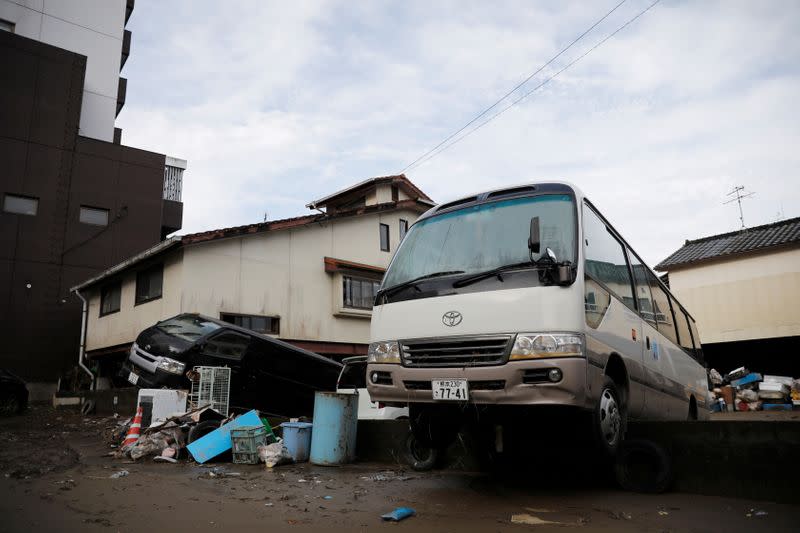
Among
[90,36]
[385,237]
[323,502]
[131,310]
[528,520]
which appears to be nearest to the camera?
[528,520]

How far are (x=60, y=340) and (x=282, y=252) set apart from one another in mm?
11407

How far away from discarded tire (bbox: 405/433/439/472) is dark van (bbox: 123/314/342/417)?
4.68m

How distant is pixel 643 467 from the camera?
536 cm

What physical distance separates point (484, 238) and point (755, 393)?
61.7 feet

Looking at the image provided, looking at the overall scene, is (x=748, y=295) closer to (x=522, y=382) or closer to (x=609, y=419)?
(x=609, y=419)

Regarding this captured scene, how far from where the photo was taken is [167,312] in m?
15.0

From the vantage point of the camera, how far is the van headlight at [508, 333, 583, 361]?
14.0ft

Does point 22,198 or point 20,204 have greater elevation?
point 22,198

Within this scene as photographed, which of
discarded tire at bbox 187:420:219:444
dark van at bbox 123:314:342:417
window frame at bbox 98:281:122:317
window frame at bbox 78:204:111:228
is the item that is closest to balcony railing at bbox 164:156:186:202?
window frame at bbox 78:204:111:228

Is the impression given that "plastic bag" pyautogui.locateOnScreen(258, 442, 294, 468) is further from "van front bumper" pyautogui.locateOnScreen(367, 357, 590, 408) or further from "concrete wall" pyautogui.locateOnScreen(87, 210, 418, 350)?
"concrete wall" pyautogui.locateOnScreen(87, 210, 418, 350)

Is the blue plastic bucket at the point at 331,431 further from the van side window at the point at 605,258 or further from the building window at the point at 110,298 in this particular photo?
the building window at the point at 110,298

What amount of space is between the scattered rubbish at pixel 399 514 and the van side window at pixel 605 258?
8.05 ft

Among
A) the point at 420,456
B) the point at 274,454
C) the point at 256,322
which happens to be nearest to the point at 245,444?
the point at 274,454

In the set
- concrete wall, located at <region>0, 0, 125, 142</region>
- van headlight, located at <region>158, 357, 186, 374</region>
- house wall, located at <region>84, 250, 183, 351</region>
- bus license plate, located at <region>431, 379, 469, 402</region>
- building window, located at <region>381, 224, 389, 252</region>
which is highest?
Result: concrete wall, located at <region>0, 0, 125, 142</region>
